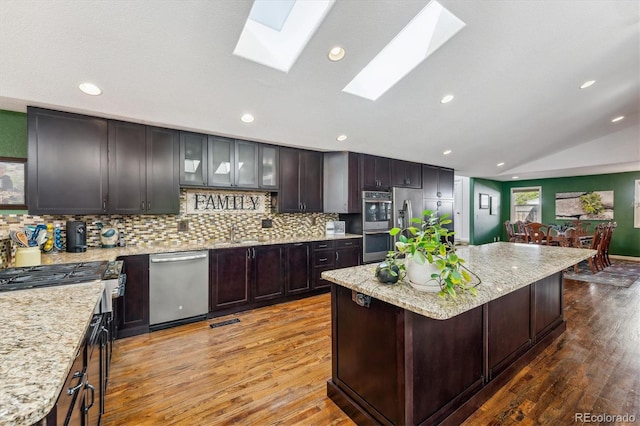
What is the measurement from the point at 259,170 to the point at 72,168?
2.01 metres

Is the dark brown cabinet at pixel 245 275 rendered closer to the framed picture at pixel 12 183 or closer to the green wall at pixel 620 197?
the framed picture at pixel 12 183

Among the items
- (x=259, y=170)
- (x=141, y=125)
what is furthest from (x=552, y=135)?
(x=141, y=125)

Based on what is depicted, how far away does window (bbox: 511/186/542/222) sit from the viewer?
8492 mm

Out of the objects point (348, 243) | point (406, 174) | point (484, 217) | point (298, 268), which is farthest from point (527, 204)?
point (298, 268)

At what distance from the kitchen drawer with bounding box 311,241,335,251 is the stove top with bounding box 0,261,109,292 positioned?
251 centimetres

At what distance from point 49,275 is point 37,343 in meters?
1.29

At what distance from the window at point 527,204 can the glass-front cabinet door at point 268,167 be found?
8492mm

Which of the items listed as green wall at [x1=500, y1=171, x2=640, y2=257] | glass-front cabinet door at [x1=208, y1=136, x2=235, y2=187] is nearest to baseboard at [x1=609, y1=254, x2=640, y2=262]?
green wall at [x1=500, y1=171, x2=640, y2=257]

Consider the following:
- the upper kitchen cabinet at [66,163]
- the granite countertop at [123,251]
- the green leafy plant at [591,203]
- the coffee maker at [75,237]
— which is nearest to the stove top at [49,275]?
the granite countertop at [123,251]

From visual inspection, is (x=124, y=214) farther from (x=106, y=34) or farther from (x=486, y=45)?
→ (x=486, y=45)

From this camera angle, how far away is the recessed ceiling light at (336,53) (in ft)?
8.10

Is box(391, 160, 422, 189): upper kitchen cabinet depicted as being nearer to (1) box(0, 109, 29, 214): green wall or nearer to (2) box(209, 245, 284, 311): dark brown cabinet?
(2) box(209, 245, 284, 311): dark brown cabinet

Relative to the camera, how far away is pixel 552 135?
18.1 ft

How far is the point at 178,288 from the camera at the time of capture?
313 cm
